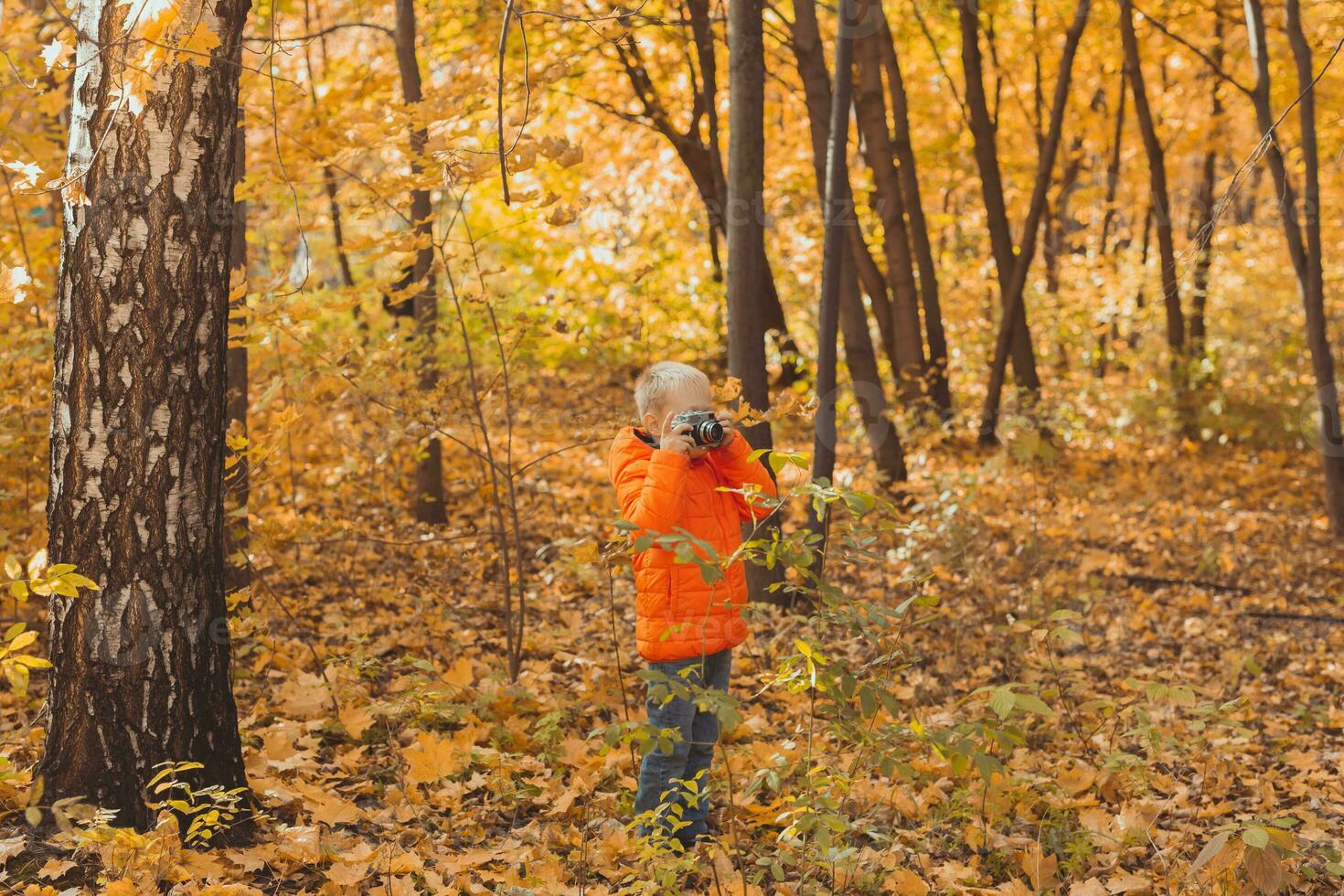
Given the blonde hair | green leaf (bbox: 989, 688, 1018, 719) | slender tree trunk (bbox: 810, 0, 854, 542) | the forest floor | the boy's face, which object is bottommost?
the forest floor

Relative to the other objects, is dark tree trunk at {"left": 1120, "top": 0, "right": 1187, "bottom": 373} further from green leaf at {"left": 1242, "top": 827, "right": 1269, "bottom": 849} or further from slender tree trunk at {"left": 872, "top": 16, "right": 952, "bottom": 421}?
green leaf at {"left": 1242, "top": 827, "right": 1269, "bottom": 849}

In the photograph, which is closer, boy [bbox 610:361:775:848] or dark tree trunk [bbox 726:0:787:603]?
boy [bbox 610:361:775:848]

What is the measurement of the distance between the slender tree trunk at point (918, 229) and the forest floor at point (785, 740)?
4.20 meters

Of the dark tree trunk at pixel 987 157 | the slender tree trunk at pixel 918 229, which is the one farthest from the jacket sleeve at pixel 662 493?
the dark tree trunk at pixel 987 157

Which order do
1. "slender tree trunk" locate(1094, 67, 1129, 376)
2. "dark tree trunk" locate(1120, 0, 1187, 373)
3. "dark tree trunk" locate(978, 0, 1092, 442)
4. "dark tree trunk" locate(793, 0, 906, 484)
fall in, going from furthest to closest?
1. "slender tree trunk" locate(1094, 67, 1129, 376)
2. "dark tree trunk" locate(1120, 0, 1187, 373)
3. "dark tree trunk" locate(978, 0, 1092, 442)
4. "dark tree trunk" locate(793, 0, 906, 484)

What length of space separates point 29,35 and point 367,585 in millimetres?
3985

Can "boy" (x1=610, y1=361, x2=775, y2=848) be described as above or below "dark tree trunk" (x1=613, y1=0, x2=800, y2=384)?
below

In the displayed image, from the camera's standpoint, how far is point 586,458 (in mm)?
10828

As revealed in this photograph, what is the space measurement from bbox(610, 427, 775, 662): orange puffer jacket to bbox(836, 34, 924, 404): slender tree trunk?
6687 millimetres

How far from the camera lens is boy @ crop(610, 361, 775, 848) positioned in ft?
9.59

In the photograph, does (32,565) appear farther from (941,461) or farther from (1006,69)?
(1006,69)

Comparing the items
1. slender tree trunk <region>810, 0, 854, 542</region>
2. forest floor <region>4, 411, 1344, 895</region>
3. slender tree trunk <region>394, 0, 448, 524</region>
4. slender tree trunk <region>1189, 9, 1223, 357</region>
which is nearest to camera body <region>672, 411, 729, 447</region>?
forest floor <region>4, 411, 1344, 895</region>

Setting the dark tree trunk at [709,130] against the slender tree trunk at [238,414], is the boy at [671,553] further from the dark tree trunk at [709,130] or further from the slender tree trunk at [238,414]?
the dark tree trunk at [709,130]

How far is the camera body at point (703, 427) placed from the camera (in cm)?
289
